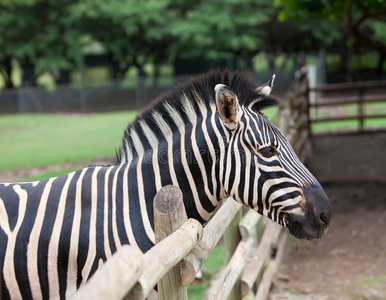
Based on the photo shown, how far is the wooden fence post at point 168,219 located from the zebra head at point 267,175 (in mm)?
600

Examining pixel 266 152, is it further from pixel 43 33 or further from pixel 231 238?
pixel 43 33

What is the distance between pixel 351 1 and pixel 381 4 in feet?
2.12

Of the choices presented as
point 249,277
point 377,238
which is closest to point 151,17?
point 377,238

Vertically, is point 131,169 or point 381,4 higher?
point 381,4

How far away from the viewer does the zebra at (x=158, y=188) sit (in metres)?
2.54

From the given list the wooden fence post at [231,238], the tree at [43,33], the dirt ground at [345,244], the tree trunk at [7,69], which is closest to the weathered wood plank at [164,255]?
the dirt ground at [345,244]

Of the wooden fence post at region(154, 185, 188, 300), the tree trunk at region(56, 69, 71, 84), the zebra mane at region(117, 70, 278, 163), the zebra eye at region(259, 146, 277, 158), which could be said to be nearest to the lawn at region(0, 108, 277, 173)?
the tree trunk at region(56, 69, 71, 84)

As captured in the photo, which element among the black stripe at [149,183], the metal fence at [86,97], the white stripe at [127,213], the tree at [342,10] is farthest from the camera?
the metal fence at [86,97]

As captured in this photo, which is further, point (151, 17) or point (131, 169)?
point (151, 17)

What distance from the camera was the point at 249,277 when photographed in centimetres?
399

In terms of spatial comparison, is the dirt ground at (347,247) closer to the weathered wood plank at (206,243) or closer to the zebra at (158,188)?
the weathered wood plank at (206,243)

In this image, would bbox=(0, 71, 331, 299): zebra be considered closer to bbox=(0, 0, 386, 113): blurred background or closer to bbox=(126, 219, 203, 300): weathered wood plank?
bbox=(126, 219, 203, 300): weathered wood plank

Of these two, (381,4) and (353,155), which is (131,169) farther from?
(353,155)

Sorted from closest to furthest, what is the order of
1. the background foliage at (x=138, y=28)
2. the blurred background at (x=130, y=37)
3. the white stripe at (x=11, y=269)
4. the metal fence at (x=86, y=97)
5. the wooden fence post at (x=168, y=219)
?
the wooden fence post at (x=168, y=219), the white stripe at (x=11, y=269), the background foliage at (x=138, y=28), the blurred background at (x=130, y=37), the metal fence at (x=86, y=97)
